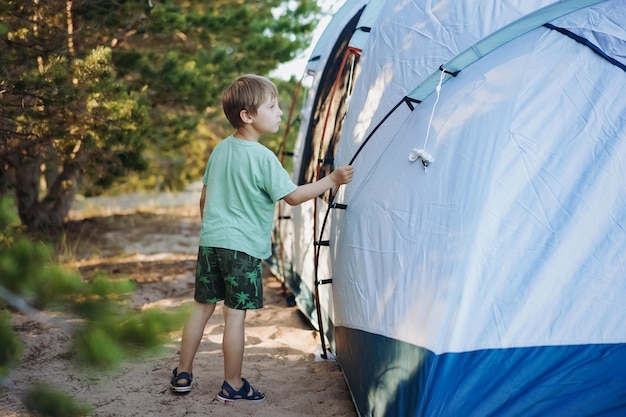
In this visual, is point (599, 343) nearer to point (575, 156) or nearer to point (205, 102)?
point (575, 156)

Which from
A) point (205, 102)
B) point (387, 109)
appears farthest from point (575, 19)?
point (205, 102)

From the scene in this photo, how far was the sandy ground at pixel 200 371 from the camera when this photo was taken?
3248mm

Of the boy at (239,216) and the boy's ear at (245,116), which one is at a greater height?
the boy's ear at (245,116)

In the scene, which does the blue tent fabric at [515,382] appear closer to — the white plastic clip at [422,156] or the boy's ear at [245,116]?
the white plastic clip at [422,156]

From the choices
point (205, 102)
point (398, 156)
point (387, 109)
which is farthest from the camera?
point (205, 102)

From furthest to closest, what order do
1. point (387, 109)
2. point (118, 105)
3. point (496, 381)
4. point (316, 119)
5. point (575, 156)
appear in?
point (316, 119) → point (118, 105) → point (387, 109) → point (575, 156) → point (496, 381)

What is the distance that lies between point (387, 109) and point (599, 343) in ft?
4.45

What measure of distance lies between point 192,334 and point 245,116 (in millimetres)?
995

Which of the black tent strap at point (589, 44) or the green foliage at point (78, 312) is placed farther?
the black tent strap at point (589, 44)

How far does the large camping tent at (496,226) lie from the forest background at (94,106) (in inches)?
46.2

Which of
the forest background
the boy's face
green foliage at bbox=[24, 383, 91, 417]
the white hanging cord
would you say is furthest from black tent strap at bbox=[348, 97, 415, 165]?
green foliage at bbox=[24, 383, 91, 417]

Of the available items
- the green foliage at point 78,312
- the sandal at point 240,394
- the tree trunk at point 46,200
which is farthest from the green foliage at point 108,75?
the green foliage at point 78,312

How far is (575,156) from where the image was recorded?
2.87m

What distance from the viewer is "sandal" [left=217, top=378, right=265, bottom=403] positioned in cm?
332
